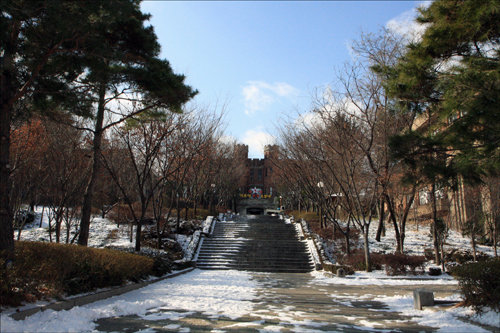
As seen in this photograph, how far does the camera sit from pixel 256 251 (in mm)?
18406

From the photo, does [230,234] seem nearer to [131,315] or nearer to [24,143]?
[24,143]

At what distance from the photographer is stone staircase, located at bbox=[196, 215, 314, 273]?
16.6m

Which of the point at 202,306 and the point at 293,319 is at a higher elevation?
the point at 293,319

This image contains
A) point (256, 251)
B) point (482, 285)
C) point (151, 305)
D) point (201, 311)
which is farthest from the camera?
point (256, 251)

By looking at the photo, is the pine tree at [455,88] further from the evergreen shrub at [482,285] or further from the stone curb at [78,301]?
the stone curb at [78,301]

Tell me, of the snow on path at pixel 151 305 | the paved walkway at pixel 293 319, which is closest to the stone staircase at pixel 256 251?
the snow on path at pixel 151 305

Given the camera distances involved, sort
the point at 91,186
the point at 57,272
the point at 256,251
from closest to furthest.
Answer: the point at 57,272
the point at 91,186
the point at 256,251

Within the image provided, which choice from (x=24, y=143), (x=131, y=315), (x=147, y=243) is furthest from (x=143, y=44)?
(x=147, y=243)

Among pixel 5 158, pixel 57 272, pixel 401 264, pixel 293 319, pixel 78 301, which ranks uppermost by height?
pixel 5 158

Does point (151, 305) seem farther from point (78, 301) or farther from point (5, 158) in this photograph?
point (5, 158)

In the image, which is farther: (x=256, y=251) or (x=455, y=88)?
(x=256, y=251)

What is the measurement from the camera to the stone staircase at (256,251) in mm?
16609

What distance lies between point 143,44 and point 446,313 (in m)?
9.62

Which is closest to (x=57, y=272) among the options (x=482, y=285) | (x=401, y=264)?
(x=482, y=285)
